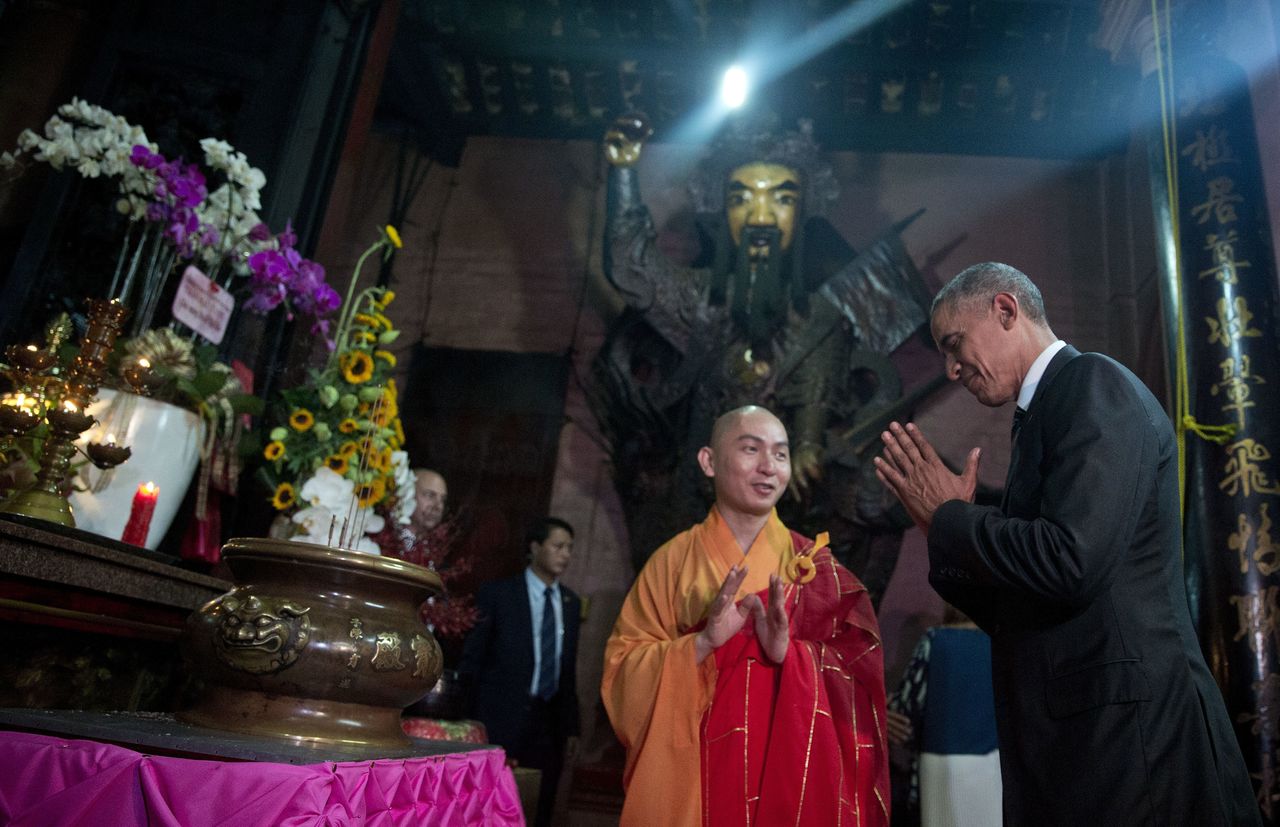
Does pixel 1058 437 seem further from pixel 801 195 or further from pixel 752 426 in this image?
pixel 801 195

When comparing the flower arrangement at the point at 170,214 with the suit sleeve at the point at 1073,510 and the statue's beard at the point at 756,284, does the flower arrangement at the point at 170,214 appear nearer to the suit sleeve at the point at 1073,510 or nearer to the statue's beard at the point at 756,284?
the suit sleeve at the point at 1073,510

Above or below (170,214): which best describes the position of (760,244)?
above

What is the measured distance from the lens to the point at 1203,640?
2395 mm

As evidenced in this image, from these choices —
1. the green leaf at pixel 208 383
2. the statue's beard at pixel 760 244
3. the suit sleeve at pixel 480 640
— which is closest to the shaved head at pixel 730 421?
the green leaf at pixel 208 383

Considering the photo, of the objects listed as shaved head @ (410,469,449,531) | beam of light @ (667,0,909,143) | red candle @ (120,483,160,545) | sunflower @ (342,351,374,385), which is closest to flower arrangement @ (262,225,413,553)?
sunflower @ (342,351,374,385)

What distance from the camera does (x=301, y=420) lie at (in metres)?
2.48

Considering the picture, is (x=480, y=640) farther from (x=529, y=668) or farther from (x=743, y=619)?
(x=743, y=619)

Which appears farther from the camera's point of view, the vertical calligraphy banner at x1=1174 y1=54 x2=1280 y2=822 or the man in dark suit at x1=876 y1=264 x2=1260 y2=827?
A: the vertical calligraphy banner at x1=1174 y1=54 x2=1280 y2=822

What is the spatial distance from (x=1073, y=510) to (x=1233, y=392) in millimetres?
1747

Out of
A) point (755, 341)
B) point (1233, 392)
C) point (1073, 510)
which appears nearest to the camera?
point (1073, 510)

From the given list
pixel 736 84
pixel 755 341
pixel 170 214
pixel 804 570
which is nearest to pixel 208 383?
pixel 170 214

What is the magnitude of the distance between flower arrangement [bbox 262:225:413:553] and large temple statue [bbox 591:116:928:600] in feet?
7.13

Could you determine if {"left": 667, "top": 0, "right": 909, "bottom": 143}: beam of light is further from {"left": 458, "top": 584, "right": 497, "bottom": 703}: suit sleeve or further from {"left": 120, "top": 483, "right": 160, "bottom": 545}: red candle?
{"left": 120, "top": 483, "right": 160, "bottom": 545}: red candle

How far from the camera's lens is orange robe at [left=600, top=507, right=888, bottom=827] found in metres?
1.87
